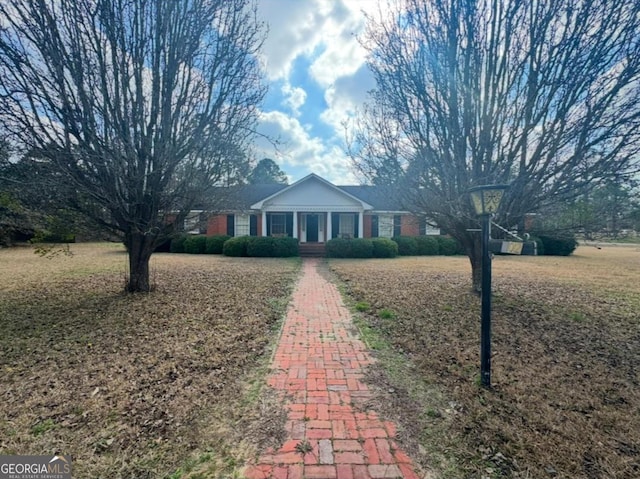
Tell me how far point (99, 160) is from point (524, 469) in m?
6.80

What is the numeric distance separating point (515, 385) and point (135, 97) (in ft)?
24.3

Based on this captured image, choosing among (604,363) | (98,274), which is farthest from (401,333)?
Result: (98,274)

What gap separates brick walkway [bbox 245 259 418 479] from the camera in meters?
2.12

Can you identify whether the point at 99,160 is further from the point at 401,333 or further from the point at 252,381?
the point at 401,333

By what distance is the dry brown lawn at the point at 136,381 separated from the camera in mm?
2314

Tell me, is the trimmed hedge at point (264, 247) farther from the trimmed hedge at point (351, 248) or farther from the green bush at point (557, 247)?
the green bush at point (557, 247)

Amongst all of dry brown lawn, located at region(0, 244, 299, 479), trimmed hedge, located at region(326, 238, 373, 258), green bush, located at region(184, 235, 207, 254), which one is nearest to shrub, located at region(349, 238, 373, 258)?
trimmed hedge, located at region(326, 238, 373, 258)

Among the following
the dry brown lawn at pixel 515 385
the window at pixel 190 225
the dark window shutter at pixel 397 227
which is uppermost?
the dark window shutter at pixel 397 227

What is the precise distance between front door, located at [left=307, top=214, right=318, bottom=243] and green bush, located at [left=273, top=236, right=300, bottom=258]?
551cm

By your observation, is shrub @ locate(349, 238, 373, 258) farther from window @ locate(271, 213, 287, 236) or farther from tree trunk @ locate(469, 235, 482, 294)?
tree trunk @ locate(469, 235, 482, 294)

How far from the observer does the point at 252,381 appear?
335 centimetres

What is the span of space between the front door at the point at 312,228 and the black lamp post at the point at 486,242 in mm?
20062

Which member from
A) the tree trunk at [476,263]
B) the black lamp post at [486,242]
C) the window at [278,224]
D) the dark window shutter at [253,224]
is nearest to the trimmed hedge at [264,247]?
the dark window shutter at [253,224]

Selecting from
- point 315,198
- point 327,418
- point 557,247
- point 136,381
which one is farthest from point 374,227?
point 327,418
